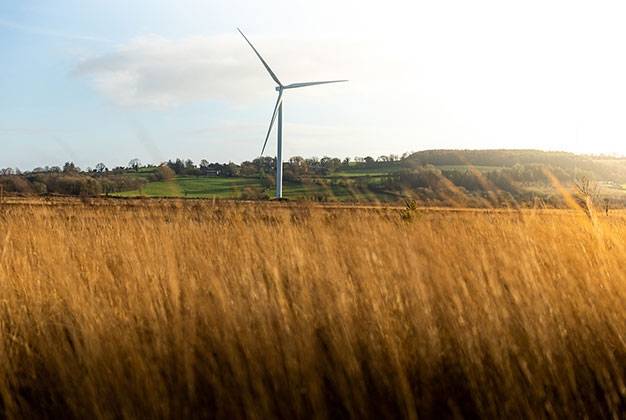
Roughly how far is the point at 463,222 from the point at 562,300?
406 centimetres

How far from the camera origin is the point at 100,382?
3.46m

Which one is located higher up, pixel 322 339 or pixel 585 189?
pixel 585 189

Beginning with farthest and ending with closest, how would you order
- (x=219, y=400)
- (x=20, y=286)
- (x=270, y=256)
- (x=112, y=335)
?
(x=270, y=256), (x=20, y=286), (x=112, y=335), (x=219, y=400)

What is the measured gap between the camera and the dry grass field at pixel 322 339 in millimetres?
3348

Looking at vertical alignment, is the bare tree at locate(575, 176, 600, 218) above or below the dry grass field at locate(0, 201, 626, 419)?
above

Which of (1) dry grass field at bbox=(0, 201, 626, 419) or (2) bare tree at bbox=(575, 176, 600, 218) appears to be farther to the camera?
(2) bare tree at bbox=(575, 176, 600, 218)

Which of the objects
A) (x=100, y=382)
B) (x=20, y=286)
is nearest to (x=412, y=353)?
(x=100, y=382)

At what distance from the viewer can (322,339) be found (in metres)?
3.91

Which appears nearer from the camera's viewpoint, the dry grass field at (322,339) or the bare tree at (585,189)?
the dry grass field at (322,339)

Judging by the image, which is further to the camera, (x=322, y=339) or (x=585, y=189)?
(x=585, y=189)

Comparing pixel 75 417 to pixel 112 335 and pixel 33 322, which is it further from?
pixel 33 322

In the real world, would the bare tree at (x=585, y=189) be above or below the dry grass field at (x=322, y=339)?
above

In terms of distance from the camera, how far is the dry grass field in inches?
132

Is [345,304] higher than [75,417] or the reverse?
higher
